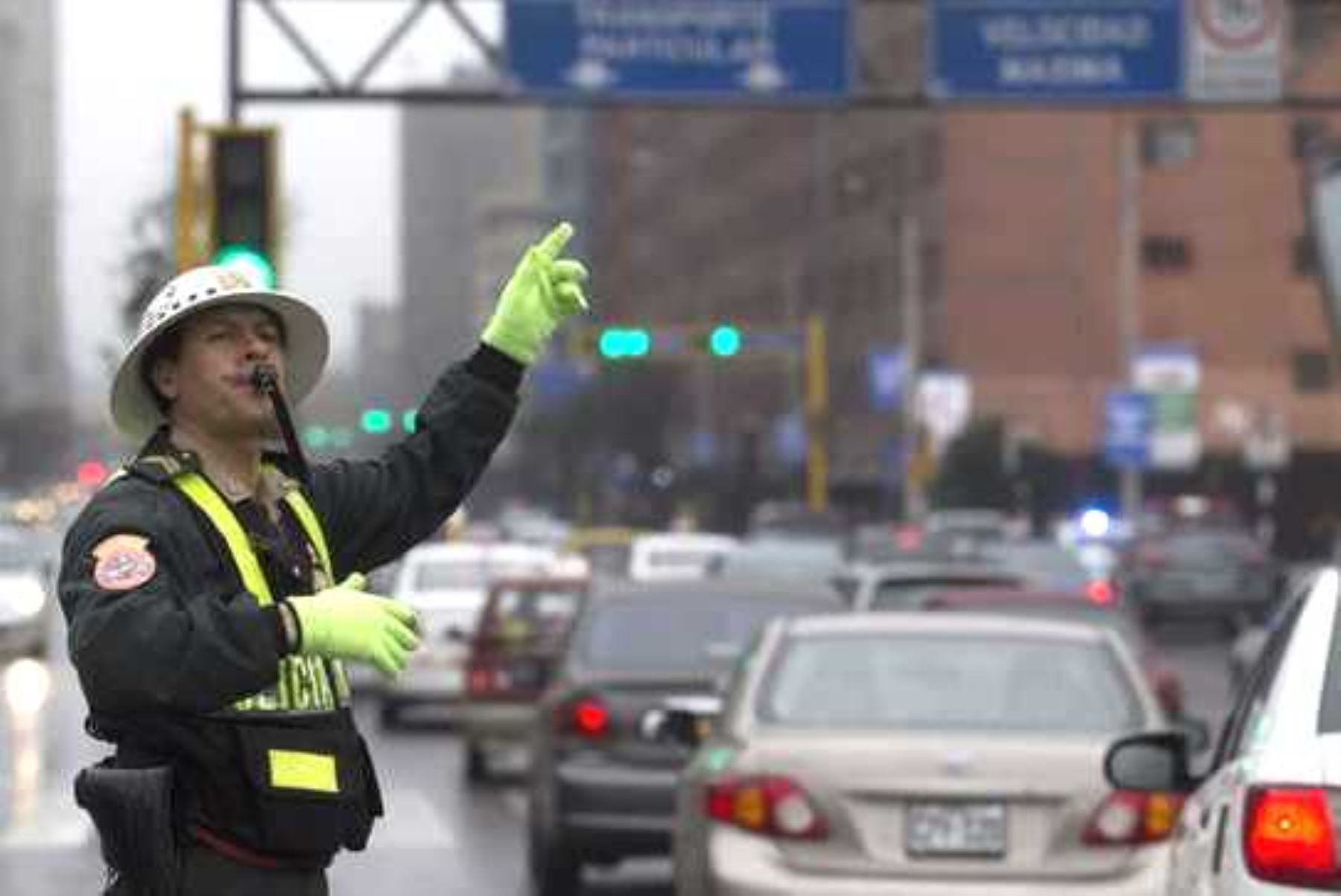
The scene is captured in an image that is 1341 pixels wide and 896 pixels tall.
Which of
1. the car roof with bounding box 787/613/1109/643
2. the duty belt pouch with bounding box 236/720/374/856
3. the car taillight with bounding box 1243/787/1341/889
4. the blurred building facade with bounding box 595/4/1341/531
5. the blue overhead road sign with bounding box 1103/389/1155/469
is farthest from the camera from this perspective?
the blurred building facade with bounding box 595/4/1341/531

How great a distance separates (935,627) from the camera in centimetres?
1245

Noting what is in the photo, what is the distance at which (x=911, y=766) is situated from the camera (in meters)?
11.2

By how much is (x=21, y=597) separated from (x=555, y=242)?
108 feet

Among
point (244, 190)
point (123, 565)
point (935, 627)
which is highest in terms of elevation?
point (244, 190)

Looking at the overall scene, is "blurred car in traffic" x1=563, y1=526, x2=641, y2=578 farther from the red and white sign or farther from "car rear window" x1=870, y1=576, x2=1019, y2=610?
"car rear window" x1=870, y1=576, x2=1019, y2=610

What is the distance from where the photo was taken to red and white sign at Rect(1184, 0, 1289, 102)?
29062 mm

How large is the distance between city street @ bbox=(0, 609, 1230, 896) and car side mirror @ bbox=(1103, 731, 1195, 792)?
27.5 feet

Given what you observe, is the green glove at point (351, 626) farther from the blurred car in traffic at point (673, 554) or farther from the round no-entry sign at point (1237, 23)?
the blurred car in traffic at point (673, 554)

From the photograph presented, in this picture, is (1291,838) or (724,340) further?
(724,340)

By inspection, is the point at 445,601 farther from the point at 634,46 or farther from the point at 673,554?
the point at 673,554

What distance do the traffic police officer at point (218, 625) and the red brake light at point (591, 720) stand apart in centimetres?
1077

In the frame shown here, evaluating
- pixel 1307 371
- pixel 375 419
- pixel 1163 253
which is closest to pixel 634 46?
pixel 375 419

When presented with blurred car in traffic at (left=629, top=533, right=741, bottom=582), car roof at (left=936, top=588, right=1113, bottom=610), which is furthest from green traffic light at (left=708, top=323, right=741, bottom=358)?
car roof at (left=936, top=588, right=1113, bottom=610)

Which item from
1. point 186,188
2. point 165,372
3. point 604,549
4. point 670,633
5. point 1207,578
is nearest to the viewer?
point 165,372
